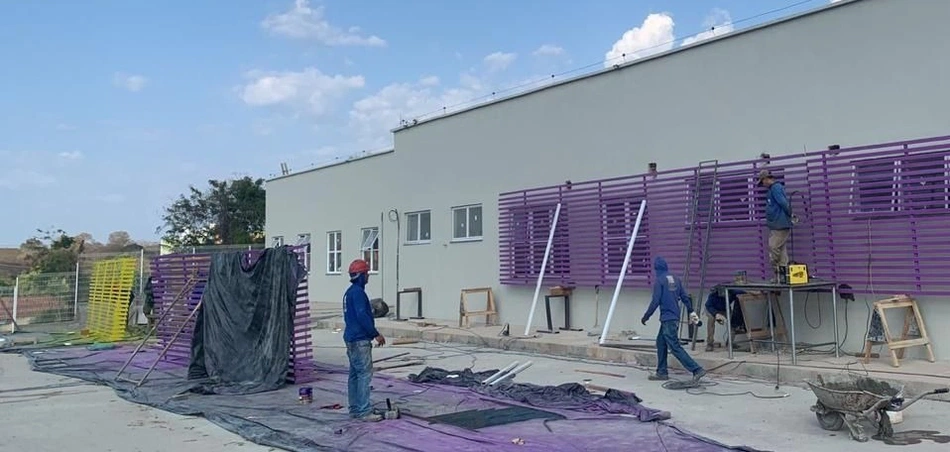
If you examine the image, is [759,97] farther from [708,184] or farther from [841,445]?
[841,445]

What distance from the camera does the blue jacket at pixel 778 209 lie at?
433 inches

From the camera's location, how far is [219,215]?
4525 centimetres

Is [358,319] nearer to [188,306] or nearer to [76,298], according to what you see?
[188,306]

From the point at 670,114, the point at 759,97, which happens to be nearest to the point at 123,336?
the point at 670,114

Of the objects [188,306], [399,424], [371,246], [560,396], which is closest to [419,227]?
[371,246]

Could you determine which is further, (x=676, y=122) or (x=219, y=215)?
(x=219, y=215)

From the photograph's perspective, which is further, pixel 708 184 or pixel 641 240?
pixel 641 240

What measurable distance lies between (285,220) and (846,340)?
21.6 m

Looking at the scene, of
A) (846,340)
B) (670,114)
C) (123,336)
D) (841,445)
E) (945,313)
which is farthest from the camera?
(123,336)

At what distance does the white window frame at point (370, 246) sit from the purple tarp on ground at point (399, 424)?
11.5 meters

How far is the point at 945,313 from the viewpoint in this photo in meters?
10.1

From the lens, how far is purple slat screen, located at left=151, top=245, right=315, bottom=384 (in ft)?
36.2

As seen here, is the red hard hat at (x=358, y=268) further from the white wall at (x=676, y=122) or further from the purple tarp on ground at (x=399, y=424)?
the white wall at (x=676, y=122)

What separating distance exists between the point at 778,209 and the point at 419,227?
10.9m
